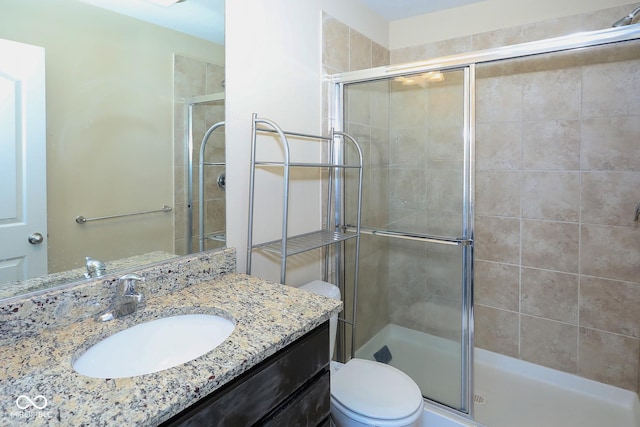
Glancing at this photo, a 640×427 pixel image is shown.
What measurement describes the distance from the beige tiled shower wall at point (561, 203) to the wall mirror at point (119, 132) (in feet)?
5.71

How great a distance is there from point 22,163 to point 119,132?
0.85 feet

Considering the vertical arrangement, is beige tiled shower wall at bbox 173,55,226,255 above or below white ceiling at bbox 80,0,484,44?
below

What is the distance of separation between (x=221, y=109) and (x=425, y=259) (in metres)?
1.28

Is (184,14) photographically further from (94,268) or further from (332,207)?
(332,207)

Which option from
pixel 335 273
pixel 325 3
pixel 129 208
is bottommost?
pixel 335 273

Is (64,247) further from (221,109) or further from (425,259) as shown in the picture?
(425,259)

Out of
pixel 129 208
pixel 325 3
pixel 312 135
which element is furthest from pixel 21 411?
pixel 325 3

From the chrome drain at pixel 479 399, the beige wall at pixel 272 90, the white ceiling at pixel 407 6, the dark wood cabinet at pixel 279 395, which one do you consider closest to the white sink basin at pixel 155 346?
the dark wood cabinet at pixel 279 395

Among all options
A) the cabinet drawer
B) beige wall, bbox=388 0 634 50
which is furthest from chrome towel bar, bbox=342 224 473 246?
beige wall, bbox=388 0 634 50

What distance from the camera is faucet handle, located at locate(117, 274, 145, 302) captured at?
0.99m

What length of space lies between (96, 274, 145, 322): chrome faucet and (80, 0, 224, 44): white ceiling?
0.77 meters

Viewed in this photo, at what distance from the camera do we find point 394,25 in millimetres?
2510

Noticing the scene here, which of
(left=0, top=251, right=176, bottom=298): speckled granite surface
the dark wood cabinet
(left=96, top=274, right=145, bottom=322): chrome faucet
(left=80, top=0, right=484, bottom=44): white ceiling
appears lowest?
the dark wood cabinet

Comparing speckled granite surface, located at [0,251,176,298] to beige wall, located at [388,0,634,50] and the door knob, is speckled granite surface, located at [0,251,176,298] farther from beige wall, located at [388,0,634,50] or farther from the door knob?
beige wall, located at [388,0,634,50]
